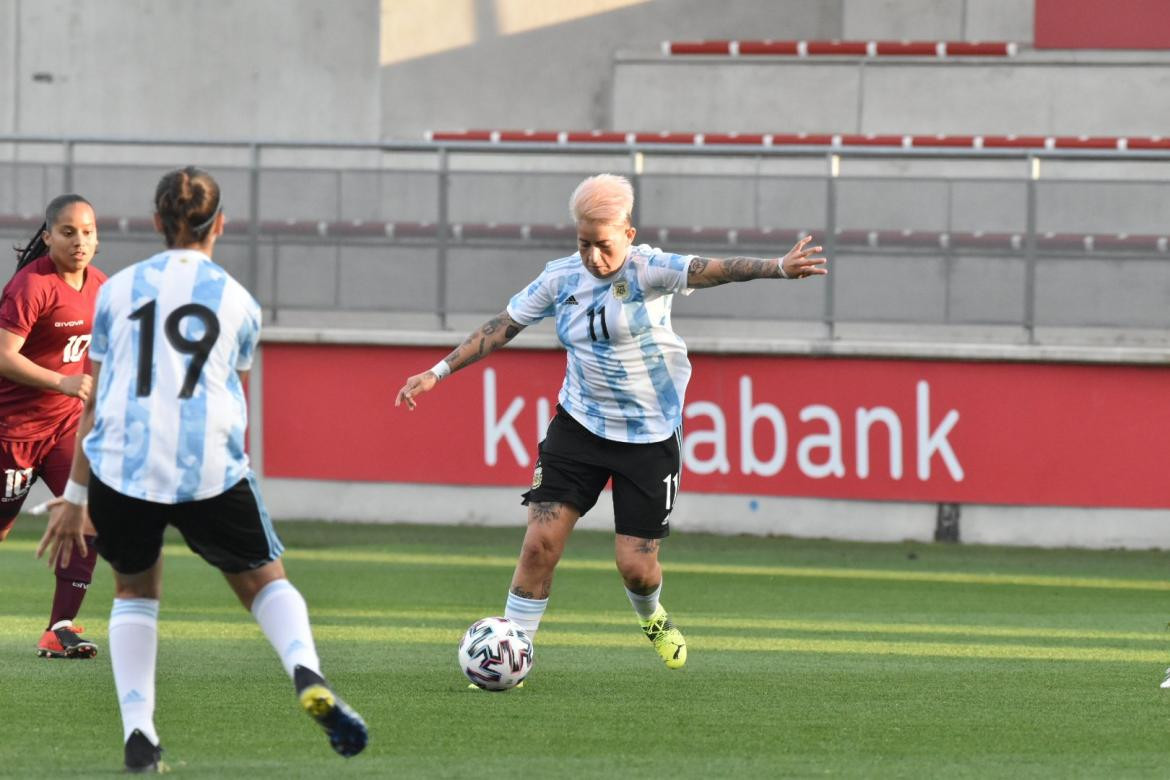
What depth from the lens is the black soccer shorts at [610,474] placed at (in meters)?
7.61

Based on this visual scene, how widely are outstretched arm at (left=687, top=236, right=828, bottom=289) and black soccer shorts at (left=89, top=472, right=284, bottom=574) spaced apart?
242 cm

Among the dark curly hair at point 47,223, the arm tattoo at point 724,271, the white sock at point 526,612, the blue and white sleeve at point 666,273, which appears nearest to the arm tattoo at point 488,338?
the blue and white sleeve at point 666,273

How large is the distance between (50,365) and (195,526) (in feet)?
11.2

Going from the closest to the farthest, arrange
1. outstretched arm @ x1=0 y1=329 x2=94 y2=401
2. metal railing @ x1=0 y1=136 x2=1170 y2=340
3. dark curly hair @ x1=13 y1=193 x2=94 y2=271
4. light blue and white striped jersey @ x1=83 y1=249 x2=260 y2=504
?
1. light blue and white striped jersey @ x1=83 y1=249 x2=260 y2=504
2. outstretched arm @ x1=0 y1=329 x2=94 y2=401
3. dark curly hair @ x1=13 y1=193 x2=94 y2=271
4. metal railing @ x1=0 y1=136 x2=1170 y2=340

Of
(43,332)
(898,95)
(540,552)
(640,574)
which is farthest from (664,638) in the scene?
(898,95)

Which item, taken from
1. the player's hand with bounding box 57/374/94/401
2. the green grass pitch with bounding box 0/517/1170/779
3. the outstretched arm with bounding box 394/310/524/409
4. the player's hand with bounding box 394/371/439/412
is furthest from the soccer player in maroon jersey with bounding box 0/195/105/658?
the outstretched arm with bounding box 394/310/524/409

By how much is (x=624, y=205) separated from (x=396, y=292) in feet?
30.0

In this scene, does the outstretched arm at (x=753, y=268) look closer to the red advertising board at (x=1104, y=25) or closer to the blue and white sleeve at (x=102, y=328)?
the blue and white sleeve at (x=102, y=328)

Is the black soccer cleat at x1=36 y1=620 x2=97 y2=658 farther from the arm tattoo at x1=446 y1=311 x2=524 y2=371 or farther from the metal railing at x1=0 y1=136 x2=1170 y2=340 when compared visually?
the metal railing at x1=0 y1=136 x2=1170 y2=340

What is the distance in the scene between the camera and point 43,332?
8.39 m

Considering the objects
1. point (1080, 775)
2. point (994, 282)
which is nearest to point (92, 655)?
point (1080, 775)

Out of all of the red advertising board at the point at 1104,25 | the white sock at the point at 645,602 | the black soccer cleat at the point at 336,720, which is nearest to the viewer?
the black soccer cleat at the point at 336,720

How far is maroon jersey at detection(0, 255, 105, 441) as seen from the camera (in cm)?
822

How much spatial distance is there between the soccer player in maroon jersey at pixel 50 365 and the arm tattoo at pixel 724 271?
2596mm
